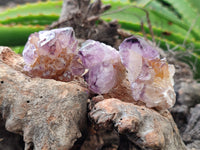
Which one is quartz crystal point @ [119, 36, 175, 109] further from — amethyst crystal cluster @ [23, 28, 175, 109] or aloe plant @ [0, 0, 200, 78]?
aloe plant @ [0, 0, 200, 78]

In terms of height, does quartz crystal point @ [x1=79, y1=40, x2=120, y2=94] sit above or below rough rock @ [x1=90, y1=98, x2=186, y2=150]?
above

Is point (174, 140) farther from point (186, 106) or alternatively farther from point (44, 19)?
point (44, 19)

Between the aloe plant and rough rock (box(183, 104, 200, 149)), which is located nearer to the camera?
rough rock (box(183, 104, 200, 149))

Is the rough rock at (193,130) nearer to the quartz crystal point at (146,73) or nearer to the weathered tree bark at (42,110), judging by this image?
the quartz crystal point at (146,73)

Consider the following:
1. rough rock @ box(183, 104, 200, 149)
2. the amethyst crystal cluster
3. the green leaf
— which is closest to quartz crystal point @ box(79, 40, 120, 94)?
the amethyst crystal cluster

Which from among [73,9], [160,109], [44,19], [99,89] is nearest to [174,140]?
[160,109]
